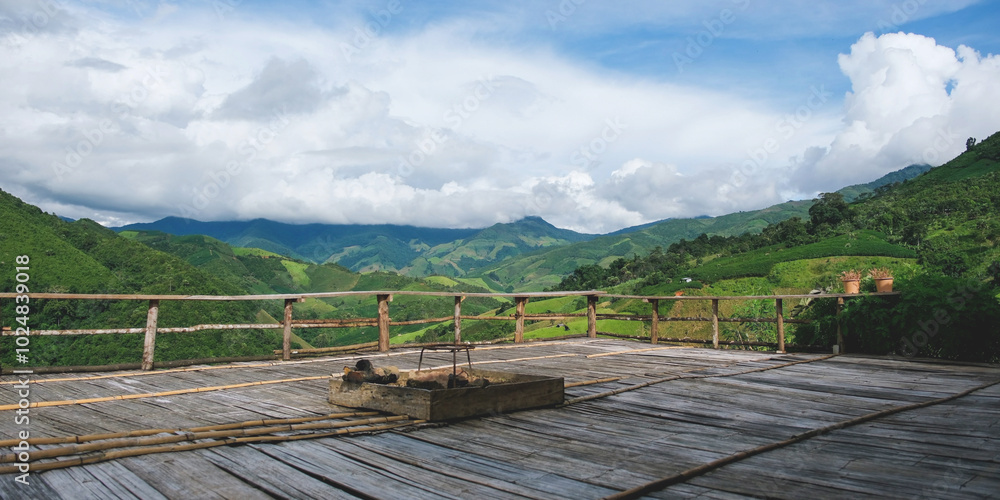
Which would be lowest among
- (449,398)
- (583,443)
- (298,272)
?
(583,443)

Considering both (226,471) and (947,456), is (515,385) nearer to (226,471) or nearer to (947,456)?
(226,471)

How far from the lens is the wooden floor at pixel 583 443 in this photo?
9.09 ft

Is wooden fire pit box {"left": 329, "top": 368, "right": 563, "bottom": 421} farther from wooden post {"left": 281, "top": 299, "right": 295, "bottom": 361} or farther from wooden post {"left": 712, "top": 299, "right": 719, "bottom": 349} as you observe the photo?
wooden post {"left": 712, "top": 299, "right": 719, "bottom": 349}

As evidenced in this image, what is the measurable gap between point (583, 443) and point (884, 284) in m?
6.69

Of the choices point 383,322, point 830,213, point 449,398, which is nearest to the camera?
point 449,398

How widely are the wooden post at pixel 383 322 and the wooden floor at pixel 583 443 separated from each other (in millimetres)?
2485

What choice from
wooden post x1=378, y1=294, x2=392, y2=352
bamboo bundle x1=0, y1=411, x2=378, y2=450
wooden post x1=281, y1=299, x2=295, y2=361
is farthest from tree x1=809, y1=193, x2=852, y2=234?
bamboo bundle x1=0, y1=411, x2=378, y2=450

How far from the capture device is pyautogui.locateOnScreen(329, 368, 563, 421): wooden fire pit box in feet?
13.8

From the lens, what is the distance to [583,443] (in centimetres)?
371

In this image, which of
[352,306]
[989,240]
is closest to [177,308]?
[989,240]

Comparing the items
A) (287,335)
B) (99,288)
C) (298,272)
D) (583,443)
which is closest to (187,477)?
(583,443)

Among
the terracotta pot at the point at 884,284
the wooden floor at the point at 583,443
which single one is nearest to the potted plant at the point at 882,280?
the terracotta pot at the point at 884,284

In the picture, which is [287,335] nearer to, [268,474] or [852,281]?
[268,474]

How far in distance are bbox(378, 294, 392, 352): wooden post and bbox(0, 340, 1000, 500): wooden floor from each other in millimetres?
2485
